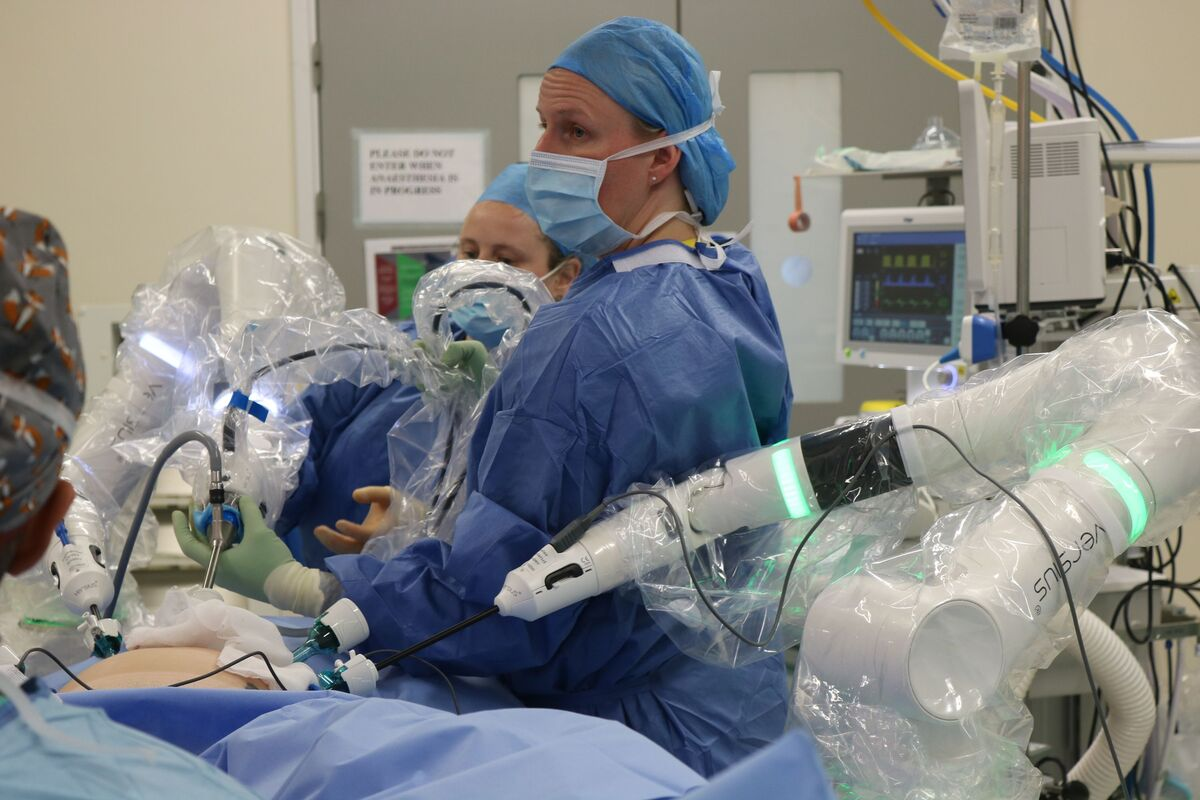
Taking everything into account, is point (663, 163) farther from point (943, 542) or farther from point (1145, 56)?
point (1145, 56)

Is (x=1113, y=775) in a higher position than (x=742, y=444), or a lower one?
lower

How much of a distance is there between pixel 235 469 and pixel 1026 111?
1.33m

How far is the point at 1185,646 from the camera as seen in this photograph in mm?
2445

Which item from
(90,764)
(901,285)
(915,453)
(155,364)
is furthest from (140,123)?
(90,764)

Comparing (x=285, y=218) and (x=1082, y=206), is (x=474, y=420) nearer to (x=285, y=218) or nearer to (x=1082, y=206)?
(x=1082, y=206)

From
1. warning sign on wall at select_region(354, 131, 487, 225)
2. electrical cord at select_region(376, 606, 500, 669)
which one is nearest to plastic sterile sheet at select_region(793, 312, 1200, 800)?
electrical cord at select_region(376, 606, 500, 669)

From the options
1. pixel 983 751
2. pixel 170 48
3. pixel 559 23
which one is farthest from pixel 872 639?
pixel 170 48

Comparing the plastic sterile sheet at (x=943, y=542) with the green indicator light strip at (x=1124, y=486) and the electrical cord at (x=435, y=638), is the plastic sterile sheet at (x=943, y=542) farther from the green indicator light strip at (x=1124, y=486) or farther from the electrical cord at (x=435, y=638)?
the electrical cord at (x=435, y=638)

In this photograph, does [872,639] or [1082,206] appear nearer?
[872,639]

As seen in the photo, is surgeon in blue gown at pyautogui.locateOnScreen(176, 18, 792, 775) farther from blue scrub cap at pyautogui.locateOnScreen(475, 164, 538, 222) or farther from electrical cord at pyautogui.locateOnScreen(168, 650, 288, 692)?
blue scrub cap at pyautogui.locateOnScreen(475, 164, 538, 222)

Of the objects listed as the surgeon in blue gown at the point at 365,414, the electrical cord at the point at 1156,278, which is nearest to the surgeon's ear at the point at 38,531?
the surgeon in blue gown at the point at 365,414

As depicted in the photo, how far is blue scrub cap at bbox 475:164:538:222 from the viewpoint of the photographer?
82.9 inches

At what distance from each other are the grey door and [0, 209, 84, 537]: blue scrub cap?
3.41 metres

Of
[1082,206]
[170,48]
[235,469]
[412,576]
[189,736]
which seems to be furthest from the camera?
[170,48]
